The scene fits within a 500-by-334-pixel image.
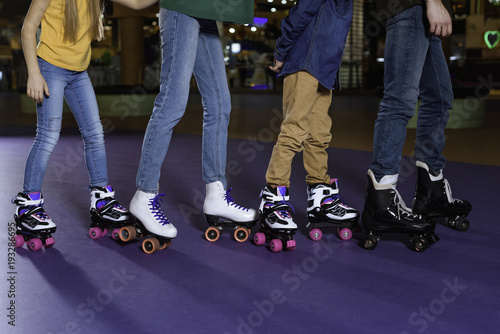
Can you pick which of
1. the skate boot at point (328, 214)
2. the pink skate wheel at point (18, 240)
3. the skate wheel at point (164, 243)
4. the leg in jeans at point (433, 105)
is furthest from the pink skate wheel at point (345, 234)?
the pink skate wheel at point (18, 240)

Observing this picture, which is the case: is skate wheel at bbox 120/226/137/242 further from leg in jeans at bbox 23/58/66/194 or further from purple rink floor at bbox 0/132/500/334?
leg in jeans at bbox 23/58/66/194

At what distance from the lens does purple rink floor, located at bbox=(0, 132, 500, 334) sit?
5.61 feet

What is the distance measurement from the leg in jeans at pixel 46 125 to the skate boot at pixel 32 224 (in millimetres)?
44

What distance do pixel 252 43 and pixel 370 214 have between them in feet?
72.4

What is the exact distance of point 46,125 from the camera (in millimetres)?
2479

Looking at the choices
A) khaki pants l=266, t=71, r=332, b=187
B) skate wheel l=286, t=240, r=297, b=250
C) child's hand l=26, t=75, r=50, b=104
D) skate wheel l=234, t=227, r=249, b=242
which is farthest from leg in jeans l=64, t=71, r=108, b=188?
skate wheel l=286, t=240, r=297, b=250

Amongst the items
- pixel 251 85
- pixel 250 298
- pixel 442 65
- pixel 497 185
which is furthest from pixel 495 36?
pixel 250 298

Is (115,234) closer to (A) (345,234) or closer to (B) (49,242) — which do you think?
(B) (49,242)

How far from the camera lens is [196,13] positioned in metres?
2.24

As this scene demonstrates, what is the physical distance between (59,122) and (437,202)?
65.9 inches

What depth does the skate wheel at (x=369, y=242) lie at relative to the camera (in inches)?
96.2

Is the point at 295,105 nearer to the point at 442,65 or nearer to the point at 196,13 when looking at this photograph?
the point at 196,13

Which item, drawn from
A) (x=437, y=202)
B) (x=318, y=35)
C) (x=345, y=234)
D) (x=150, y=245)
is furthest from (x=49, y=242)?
(x=437, y=202)

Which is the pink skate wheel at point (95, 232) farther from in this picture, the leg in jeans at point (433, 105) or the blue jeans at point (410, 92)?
the leg in jeans at point (433, 105)
